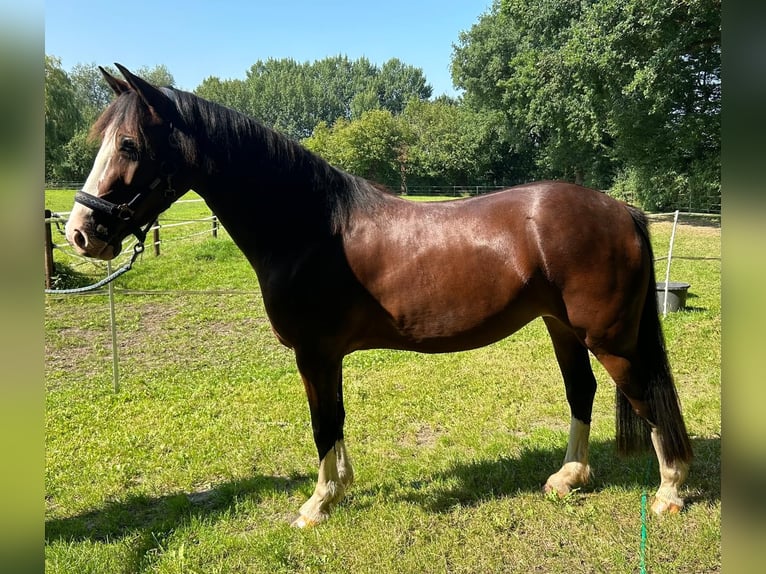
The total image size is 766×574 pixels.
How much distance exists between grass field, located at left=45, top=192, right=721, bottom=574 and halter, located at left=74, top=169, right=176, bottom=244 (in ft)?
5.72

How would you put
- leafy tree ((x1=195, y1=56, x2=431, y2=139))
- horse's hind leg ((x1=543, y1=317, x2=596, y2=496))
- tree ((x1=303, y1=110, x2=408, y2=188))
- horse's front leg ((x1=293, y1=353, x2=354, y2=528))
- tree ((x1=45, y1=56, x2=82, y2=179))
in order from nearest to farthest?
horse's front leg ((x1=293, y1=353, x2=354, y2=528)), horse's hind leg ((x1=543, y1=317, x2=596, y2=496)), tree ((x1=45, y1=56, x2=82, y2=179)), tree ((x1=303, y1=110, x2=408, y2=188)), leafy tree ((x1=195, y1=56, x2=431, y2=139))

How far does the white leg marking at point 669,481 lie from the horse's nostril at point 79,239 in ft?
10.6

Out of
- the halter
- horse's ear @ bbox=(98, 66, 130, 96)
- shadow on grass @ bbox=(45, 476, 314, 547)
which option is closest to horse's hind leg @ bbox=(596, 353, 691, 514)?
shadow on grass @ bbox=(45, 476, 314, 547)

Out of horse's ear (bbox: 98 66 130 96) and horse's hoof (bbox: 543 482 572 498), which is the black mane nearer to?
horse's ear (bbox: 98 66 130 96)

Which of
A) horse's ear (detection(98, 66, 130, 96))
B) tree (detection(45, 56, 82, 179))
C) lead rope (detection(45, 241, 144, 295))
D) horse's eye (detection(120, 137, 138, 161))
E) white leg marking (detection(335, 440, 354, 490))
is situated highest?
tree (detection(45, 56, 82, 179))

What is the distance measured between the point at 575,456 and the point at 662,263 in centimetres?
1070

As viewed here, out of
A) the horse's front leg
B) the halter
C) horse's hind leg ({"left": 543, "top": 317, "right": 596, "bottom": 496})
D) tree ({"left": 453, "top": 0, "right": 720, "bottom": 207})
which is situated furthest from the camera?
tree ({"left": 453, "top": 0, "right": 720, "bottom": 207})

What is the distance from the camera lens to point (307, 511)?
2.85 metres

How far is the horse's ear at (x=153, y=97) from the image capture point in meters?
2.19

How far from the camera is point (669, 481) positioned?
9.35 feet

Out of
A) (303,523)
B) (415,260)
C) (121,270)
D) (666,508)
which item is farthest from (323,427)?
(666,508)

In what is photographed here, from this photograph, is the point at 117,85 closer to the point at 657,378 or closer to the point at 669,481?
the point at 657,378

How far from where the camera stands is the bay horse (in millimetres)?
2578

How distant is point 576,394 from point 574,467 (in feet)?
1.55
